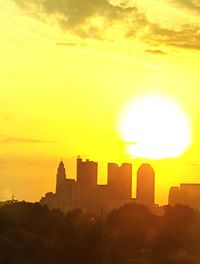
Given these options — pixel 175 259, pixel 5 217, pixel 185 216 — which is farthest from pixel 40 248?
pixel 185 216

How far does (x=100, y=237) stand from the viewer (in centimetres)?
6531

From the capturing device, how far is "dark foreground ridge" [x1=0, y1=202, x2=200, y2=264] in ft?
193

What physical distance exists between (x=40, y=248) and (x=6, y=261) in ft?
20.4

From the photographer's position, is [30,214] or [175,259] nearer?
[175,259]

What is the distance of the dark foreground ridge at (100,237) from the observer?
59.0 metres

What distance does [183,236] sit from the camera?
8175 cm


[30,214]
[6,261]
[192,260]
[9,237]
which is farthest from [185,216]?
[6,261]

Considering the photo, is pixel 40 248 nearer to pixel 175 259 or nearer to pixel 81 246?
pixel 81 246

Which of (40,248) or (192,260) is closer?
(40,248)

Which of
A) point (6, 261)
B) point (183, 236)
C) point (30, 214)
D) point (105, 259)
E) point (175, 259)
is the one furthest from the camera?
point (30, 214)

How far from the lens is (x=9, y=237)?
65.6 meters

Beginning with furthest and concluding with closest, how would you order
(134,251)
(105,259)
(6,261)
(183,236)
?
1. (183,236)
2. (134,251)
3. (105,259)
4. (6,261)

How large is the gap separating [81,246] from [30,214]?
26910mm

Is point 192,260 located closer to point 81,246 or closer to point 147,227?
point 81,246
